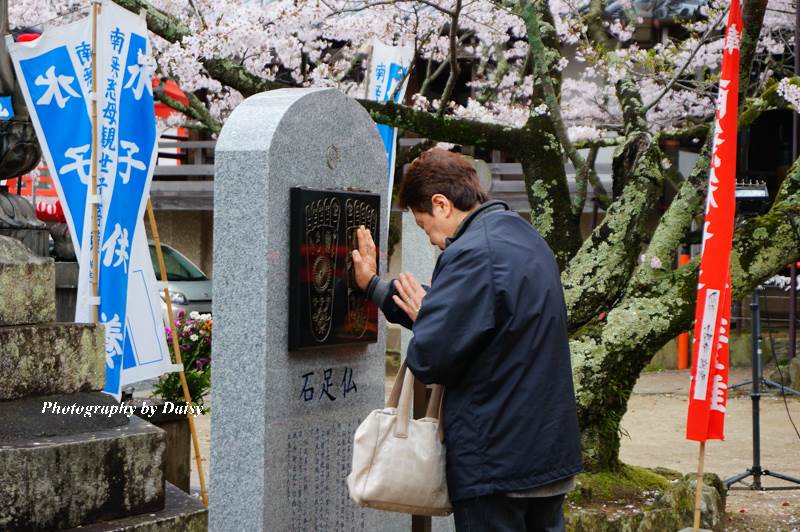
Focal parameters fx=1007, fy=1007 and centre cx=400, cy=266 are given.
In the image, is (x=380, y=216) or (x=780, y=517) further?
(x=780, y=517)

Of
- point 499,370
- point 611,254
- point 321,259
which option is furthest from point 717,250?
point 499,370

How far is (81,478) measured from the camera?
15.3ft

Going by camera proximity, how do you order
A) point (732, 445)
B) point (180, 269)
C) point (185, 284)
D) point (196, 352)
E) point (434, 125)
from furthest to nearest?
point (180, 269) < point (185, 284) < point (732, 445) < point (196, 352) < point (434, 125)

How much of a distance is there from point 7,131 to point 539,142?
144 inches

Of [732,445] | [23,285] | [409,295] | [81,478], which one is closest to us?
[409,295]

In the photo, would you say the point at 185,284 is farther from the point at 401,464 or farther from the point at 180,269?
the point at 401,464

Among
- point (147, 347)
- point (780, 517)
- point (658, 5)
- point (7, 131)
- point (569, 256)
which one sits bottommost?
point (780, 517)

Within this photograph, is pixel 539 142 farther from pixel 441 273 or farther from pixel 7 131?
pixel 441 273

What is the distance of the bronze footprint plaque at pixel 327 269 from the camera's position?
152 inches

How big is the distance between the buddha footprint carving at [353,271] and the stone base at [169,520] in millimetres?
1476

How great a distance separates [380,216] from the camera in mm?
4504

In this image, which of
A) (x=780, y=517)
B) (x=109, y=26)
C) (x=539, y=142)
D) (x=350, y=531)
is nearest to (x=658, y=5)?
(x=539, y=142)

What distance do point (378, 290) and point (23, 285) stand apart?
2.04 m

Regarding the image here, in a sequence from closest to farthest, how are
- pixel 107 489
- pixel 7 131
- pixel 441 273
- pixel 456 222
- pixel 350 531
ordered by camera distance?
pixel 441 273
pixel 456 222
pixel 350 531
pixel 107 489
pixel 7 131
